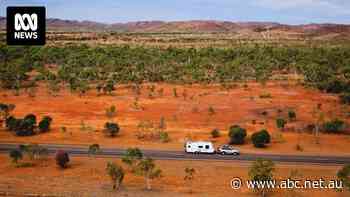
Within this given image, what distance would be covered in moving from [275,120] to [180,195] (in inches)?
982

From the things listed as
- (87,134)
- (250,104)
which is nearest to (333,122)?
(250,104)

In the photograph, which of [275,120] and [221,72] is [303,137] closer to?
[275,120]

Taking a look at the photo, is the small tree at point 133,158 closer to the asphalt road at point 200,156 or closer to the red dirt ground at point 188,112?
the asphalt road at point 200,156

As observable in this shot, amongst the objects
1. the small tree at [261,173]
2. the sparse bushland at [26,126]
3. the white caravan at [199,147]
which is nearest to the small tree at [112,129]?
the sparse bushland at [26,126]

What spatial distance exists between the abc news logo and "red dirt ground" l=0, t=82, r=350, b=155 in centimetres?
2063

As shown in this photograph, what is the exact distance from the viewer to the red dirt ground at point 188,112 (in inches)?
1706

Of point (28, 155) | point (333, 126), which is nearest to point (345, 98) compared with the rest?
point (333, 126)

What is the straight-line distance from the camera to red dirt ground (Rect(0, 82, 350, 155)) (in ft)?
142

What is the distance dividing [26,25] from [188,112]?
110ft

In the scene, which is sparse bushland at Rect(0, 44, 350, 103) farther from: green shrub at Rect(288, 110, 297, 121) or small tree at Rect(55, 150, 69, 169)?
small tree at Rect(55, 150, 69, 169)

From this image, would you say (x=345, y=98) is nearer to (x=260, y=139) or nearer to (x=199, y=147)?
(x=260, y=139)


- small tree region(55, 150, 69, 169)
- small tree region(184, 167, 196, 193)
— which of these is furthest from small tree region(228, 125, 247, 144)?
small tree region(55, 150, 69, 169)

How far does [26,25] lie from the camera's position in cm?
2252

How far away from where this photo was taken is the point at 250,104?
5903 cm
